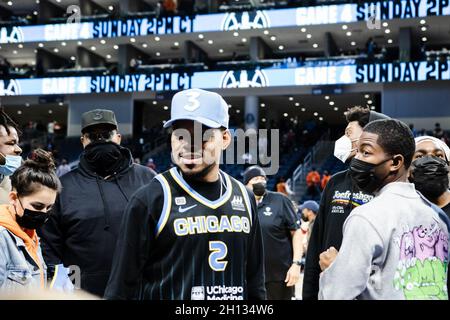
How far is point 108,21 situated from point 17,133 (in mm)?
27551

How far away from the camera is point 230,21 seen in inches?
1120

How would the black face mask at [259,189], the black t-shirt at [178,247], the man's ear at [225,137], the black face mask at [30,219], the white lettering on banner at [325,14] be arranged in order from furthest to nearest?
the white lettering on banner at [325,14] → the black face mask at [259,189] → the black face mask at [30,219] → the man's ear at [225,137] → the black t-shirt at [178,247]

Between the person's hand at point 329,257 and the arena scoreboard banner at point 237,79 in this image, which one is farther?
the arena scoreboard banner at point 237,79

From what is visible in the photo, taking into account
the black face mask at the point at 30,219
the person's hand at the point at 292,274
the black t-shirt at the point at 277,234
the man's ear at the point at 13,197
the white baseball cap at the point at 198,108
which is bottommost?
the person's hand at the point at 292,274

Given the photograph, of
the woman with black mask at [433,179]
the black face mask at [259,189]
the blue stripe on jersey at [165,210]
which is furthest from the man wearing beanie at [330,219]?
the black face mask at [259,189]

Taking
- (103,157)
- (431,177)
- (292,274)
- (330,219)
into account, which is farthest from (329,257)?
(292,274)

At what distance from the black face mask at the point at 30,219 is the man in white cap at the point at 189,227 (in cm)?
91

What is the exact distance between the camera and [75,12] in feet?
103

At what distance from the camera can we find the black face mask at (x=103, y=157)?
13.0ft

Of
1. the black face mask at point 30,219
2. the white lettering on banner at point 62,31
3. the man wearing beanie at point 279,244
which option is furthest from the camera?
the white lettering on banner at point 62,31

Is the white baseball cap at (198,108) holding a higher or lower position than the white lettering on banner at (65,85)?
lower

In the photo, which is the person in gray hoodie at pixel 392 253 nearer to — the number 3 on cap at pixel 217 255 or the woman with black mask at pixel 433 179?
the number 3 on cap at pixel 217 255

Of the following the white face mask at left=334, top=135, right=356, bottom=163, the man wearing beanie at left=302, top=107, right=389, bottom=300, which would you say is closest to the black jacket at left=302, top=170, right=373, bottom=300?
the man wearing beanie at left=302, top=107, right=389, bottom=300
